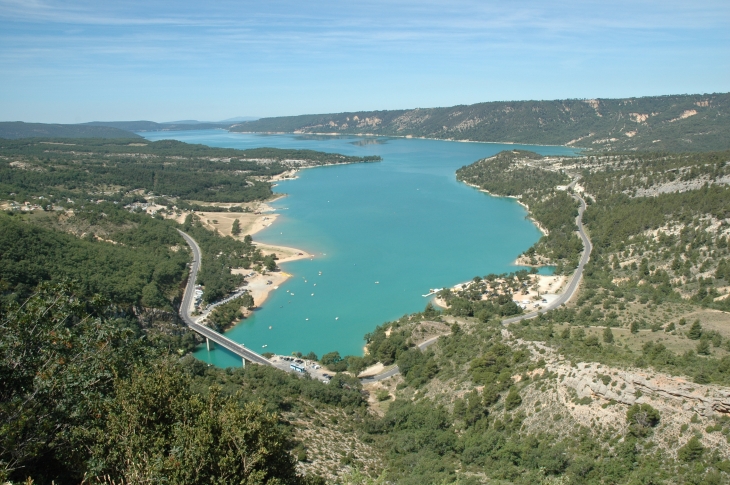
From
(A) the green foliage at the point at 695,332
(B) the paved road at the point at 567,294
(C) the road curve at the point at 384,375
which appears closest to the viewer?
(A) the green foliage at the point at 695,332

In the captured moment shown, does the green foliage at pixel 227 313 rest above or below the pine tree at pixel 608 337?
below

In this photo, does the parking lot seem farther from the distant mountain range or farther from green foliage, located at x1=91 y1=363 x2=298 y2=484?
the distant mountain range

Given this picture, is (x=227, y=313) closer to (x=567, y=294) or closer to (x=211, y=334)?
(x=211, y=334)

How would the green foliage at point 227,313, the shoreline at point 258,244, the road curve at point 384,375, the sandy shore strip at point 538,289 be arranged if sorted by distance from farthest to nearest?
the shoreline at point 258,244 → the sandy shore strip at point 538,289 → the green foliage at point 227,313 → the road curve at point 384,375

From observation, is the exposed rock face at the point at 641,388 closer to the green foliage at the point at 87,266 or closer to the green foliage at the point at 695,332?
the green foliage at the point at 695,332

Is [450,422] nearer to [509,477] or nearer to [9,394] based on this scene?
[509,477]

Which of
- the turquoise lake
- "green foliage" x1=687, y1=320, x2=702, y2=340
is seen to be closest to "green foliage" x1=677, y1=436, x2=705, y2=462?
"green foliage" x1=687, y1=320, x2=702, y2=340

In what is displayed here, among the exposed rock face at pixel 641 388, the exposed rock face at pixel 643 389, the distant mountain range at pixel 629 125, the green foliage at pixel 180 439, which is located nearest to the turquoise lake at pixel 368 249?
the exposed rock face at pixel 641 388

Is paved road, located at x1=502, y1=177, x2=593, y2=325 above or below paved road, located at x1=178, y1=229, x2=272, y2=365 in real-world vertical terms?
above

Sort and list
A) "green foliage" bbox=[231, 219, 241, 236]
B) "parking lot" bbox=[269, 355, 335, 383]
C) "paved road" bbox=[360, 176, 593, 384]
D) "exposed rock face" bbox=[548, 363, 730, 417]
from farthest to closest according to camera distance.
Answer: "green foliage" bbox=[231, 219, 241, 236] < "parking lot" bbox=[269, 355, 335, 383] < "paved road" bbox=[360, 176, 593, 384] < "exposed rock face" bbox=[548, 363, 730, 417]
